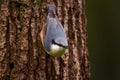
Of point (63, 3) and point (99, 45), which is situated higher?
point (63, 3)

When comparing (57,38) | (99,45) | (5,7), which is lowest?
(99,45)

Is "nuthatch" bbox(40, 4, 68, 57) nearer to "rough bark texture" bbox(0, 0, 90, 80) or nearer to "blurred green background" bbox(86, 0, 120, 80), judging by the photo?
"rough bark texture" bbox(0, 0, 90, 80)

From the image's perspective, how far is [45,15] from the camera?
8.24 ft

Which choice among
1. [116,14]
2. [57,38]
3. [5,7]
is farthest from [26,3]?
[116,14]

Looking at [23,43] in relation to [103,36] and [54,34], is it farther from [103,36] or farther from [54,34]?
[103,36]

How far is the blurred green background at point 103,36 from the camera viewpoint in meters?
5.07

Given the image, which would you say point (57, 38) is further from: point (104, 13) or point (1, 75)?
point (104, 13)

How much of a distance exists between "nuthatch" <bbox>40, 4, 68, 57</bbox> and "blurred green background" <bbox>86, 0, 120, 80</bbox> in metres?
2.72

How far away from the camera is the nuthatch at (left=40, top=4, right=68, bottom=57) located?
2.26 meters

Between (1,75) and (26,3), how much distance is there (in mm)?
411

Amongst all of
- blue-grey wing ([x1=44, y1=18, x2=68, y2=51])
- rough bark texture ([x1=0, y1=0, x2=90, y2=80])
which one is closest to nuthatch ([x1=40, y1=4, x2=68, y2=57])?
blue-grey wing ([x1=44, y1=18, x2=68, y2=51])

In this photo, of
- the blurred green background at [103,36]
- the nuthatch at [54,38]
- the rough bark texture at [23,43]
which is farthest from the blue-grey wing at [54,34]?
the blurred green background at [103,36]

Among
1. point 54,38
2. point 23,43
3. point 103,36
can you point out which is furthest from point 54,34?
point 103,36

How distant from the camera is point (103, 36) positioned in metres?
5.20
